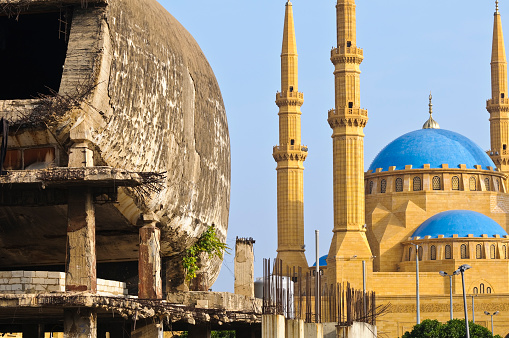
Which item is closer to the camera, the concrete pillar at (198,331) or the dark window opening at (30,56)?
the dark window opening at (30,56)

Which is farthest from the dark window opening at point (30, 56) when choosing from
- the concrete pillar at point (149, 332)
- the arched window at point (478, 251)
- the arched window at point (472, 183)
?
the arched window at point (472, 183)

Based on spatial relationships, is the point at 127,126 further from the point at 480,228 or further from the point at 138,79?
the point at 480,228

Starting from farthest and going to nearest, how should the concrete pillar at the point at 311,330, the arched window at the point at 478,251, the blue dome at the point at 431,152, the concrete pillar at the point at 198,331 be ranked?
the blue dome at the point at 431,152, the arched window at the point at 478,251, the concrete pillar at the point at 311,330, the concrete pillar at the point at 198,331

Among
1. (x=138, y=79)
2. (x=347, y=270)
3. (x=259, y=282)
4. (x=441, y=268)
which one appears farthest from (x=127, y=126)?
(x=441, y=268)

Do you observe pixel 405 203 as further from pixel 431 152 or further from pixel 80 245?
pixel 80 245

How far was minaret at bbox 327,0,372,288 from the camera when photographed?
197 feet

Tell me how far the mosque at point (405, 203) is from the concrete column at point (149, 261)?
127 feet

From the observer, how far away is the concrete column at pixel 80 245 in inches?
588

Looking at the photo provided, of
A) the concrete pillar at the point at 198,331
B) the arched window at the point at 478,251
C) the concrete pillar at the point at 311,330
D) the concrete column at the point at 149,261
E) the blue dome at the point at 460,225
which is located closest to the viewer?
the concrete column at the point at 149,261

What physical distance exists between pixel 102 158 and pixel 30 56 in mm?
5265

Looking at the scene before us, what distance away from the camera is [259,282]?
85.9 feet

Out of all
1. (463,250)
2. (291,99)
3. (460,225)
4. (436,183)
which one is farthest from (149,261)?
(436,183)

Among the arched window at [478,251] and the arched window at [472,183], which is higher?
the arched window at [472,183]

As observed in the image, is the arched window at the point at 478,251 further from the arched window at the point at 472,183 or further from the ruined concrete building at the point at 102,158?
the ruined concrete building at the point at 102,158
